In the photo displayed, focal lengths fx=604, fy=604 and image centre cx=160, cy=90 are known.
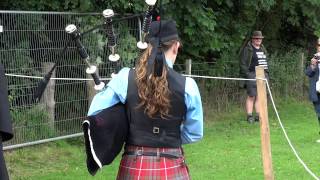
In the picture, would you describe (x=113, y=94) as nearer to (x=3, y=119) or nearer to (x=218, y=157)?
(x=3, y=119)

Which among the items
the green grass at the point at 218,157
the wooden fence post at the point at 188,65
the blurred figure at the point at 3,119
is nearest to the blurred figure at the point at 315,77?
the green grass at the point at 218,157

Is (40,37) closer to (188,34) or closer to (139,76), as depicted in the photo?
(188,34)

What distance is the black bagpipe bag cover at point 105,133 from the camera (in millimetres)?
3885

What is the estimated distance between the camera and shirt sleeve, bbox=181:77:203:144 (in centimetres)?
389

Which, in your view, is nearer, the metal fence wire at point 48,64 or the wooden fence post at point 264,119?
the wooden fence post at point 264,119

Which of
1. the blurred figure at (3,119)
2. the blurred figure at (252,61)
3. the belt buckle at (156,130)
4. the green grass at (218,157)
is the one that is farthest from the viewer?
the blurred figure at (252,61)

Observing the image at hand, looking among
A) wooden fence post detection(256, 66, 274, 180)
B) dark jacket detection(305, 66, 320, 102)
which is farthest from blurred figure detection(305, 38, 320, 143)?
wooden fence post detection(256, 66, 274, 180)

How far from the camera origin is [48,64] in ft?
28.9

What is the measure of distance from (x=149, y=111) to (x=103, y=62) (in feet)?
18.7

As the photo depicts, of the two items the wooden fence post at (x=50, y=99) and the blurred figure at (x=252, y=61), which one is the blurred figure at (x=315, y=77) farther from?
the wooden fence post at (x=50, y=99)

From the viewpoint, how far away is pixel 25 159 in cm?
839

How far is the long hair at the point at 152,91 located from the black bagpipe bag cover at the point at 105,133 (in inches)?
6.8

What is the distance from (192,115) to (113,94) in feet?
1.75

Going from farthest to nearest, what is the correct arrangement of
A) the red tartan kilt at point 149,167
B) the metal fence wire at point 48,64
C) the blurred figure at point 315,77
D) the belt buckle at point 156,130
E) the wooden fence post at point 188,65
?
the wooden fence post at point 188,65 < the blurred figure at point 315,77 < the metal fence wire at point 48,64 < the red tartan kilt at point 149,167 < the belt buckle at point 156,130
